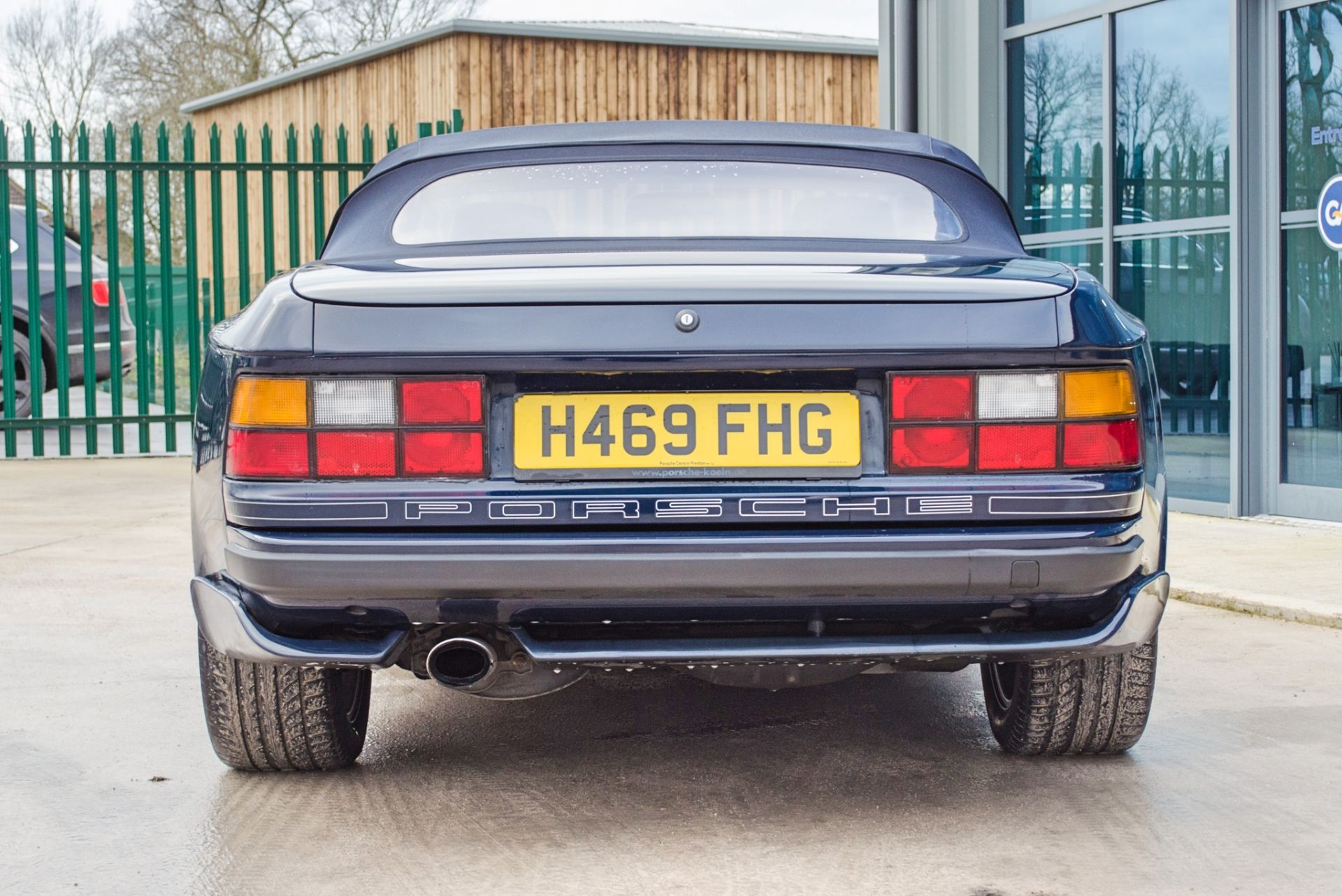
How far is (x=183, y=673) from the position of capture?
5012 mm

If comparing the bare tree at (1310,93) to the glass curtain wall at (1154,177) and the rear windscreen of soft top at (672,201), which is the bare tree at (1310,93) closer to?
the glass curtain wall at (1154,177)

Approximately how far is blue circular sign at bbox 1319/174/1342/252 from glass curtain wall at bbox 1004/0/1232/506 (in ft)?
1.98

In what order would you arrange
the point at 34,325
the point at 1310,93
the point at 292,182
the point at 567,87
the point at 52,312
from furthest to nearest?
the point at 567,87 < the point at 52,312 < the point at 34,325 < the point at 292,182 < the point at 1310,93

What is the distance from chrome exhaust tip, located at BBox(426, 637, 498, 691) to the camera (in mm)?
3066

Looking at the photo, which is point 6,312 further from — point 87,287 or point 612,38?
point 612,38

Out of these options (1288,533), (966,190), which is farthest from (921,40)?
(966,190)

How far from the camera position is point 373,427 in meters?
2.97

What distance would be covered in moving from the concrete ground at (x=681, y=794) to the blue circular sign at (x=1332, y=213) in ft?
12.7

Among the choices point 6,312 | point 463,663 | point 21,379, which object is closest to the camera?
point 463,663

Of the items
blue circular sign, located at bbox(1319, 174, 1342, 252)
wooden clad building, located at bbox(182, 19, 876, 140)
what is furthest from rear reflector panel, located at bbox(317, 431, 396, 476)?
wooden clad building, located at bbox(182, 19, 876, 140)

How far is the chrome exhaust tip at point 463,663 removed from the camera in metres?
3.07

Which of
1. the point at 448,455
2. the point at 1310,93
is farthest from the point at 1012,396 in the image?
the point at 1310,93

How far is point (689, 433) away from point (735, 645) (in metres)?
0.40

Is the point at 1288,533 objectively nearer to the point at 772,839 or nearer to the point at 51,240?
the point at 772,839
